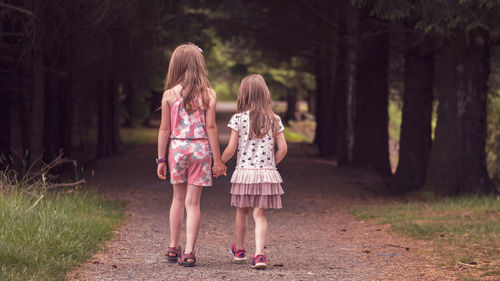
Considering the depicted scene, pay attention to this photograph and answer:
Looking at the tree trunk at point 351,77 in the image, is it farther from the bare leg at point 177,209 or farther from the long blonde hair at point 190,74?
the bare leg at point 177,209

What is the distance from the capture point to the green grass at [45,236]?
5.83 metres

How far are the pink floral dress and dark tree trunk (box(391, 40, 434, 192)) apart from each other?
8512 millimetres

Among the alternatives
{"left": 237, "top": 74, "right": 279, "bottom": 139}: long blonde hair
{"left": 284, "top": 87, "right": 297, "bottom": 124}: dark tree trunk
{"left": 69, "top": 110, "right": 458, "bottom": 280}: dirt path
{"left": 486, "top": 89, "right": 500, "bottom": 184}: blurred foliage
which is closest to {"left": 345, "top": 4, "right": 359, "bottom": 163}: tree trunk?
{"left": 69, "top": 110, "right": 458, "bottom": 280}: dirt path

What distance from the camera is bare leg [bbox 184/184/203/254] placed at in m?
6.31

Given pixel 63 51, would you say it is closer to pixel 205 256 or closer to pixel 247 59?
pixel 205 256

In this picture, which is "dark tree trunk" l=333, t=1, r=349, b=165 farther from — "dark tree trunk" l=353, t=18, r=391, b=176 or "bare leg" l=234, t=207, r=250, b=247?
"bare leg" l=234, t=207, r=250, b=247

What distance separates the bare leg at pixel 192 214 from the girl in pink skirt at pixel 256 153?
0.33m

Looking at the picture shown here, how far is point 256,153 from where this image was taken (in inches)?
252

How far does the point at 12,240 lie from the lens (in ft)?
21.4

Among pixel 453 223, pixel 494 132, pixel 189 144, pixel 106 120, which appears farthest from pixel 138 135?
pixel 189 144

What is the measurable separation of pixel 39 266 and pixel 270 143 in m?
2.25

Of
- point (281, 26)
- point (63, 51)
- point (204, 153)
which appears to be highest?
point (281, 26)

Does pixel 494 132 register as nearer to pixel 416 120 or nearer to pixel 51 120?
pixel 416 120

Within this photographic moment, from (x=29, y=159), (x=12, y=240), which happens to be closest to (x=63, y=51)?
(x=29, y=159)
